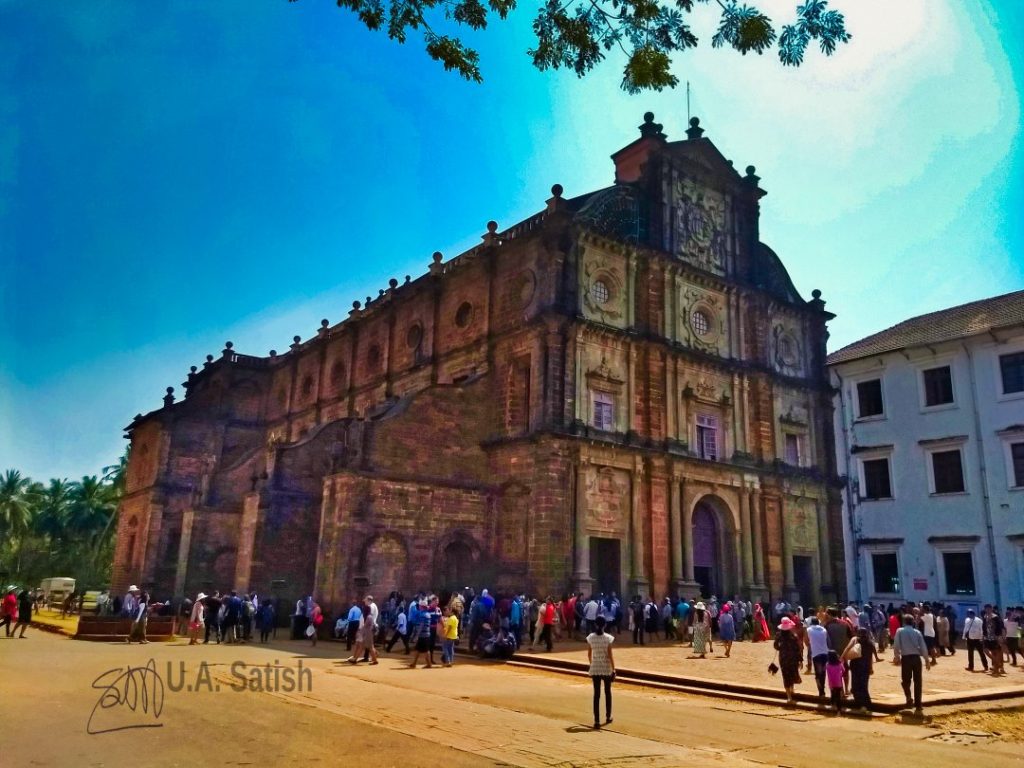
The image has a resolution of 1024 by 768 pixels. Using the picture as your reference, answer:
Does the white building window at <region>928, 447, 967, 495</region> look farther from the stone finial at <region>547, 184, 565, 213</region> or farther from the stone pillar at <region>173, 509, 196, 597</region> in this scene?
the stone pillar at <region>173, 509, 196, 597</region>

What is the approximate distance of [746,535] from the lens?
2780cm

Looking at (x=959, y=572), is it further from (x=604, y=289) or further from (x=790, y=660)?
(x=790, y=660)

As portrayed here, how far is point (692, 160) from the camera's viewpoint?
1198 inches

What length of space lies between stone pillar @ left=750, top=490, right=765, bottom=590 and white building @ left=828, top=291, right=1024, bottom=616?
482 cm

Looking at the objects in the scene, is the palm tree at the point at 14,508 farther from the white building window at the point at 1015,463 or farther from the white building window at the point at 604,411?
the white building window at the point at 1015,463

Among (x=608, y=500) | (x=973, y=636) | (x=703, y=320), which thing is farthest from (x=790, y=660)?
(x=703, y=320)

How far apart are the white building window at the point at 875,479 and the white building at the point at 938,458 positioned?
4 cm

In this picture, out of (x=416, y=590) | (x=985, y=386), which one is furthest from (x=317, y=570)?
(x=985, y=386)

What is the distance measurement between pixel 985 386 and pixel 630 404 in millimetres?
13093

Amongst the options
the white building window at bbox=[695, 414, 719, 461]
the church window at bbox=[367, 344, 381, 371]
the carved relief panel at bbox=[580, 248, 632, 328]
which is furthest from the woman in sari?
the church window at bbox=[367, 344, 381, 371]

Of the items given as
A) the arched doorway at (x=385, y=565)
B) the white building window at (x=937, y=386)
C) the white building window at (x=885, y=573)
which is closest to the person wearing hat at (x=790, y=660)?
the arched doorway at (x=385, y=565)

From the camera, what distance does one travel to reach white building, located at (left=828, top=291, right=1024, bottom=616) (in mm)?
Answer: 26297

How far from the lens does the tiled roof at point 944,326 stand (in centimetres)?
2819
